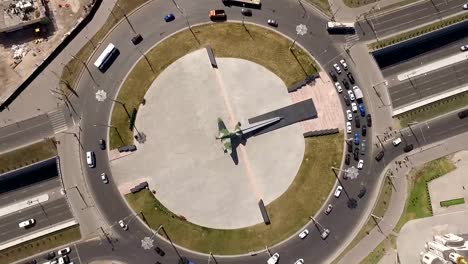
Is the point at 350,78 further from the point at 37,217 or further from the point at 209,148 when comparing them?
the point at 37,217

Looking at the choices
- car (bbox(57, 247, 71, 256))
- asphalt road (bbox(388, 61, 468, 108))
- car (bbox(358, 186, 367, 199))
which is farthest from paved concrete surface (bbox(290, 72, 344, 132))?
car (bbox(57, 247, 71, 256))

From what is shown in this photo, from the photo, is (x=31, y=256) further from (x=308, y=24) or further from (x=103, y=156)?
(x=308, y=24)

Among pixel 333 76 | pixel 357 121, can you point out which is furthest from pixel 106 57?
pixel 357 121

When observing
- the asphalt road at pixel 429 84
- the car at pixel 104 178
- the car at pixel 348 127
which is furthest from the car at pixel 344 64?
the car at pixel 104 178

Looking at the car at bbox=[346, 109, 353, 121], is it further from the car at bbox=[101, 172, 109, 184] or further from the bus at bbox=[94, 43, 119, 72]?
the car at bbox=[101, 172, 109, 184]

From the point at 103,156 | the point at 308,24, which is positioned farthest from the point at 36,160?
the point at 308,24

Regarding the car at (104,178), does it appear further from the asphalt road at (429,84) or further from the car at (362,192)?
the asphalt road at (429,84)
